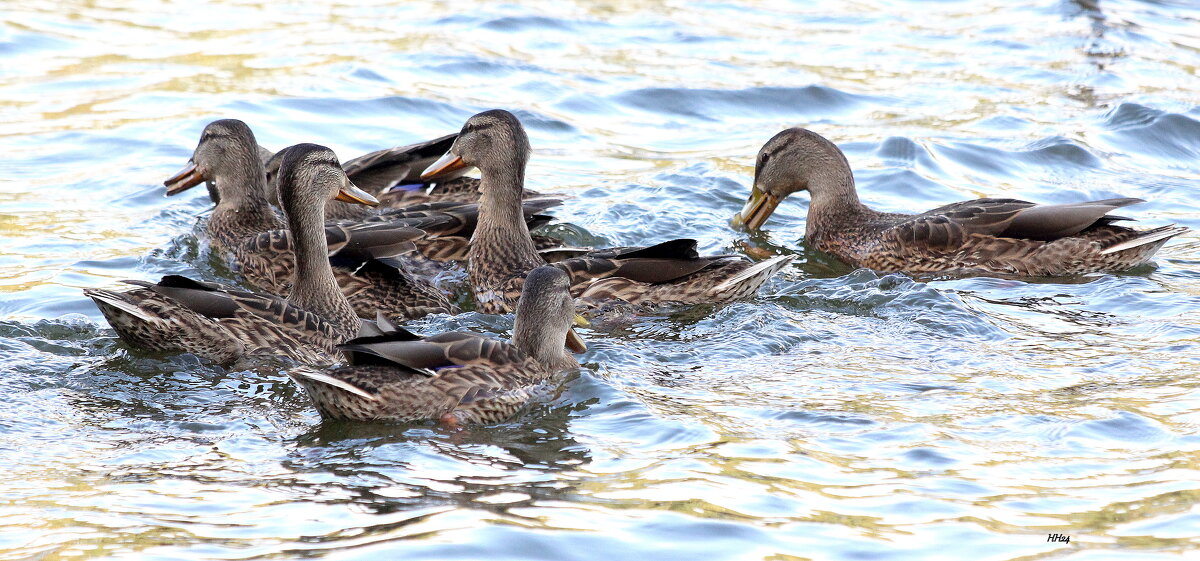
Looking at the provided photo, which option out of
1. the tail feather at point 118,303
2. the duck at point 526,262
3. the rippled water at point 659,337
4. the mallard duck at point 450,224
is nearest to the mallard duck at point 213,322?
the tail feather at point 118,303

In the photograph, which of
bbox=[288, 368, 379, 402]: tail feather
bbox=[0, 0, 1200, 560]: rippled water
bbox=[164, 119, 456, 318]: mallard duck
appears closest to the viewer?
bbox=[0, 0, 1200, 560]: rippled water

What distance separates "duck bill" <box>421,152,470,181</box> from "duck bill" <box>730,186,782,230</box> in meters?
2.46

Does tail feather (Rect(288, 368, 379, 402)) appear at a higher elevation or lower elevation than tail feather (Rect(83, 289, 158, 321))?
lower

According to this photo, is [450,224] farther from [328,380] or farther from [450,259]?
[328,380]

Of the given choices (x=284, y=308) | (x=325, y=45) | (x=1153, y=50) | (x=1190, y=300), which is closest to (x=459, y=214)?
(x=284, y=308)

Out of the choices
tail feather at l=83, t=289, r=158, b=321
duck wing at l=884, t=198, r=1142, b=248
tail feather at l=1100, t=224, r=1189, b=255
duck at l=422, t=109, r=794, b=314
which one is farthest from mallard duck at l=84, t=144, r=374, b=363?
tail feather at l=1100, t=224, r=1189, b=255

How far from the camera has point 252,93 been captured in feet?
48.7

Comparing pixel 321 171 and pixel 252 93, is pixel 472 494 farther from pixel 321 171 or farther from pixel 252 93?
pixel 252 93

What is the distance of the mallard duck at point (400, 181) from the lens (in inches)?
416

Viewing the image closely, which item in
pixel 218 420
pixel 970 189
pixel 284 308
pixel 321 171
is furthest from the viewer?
pixel 970 189

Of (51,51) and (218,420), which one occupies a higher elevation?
(51,51)

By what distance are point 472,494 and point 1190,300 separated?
5441mm

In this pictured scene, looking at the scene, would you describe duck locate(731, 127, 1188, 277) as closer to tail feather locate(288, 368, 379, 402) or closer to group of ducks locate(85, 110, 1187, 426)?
group of ducks locate(85, 110, 1187, 426)

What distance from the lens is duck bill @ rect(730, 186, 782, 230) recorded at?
11148 millimetres
